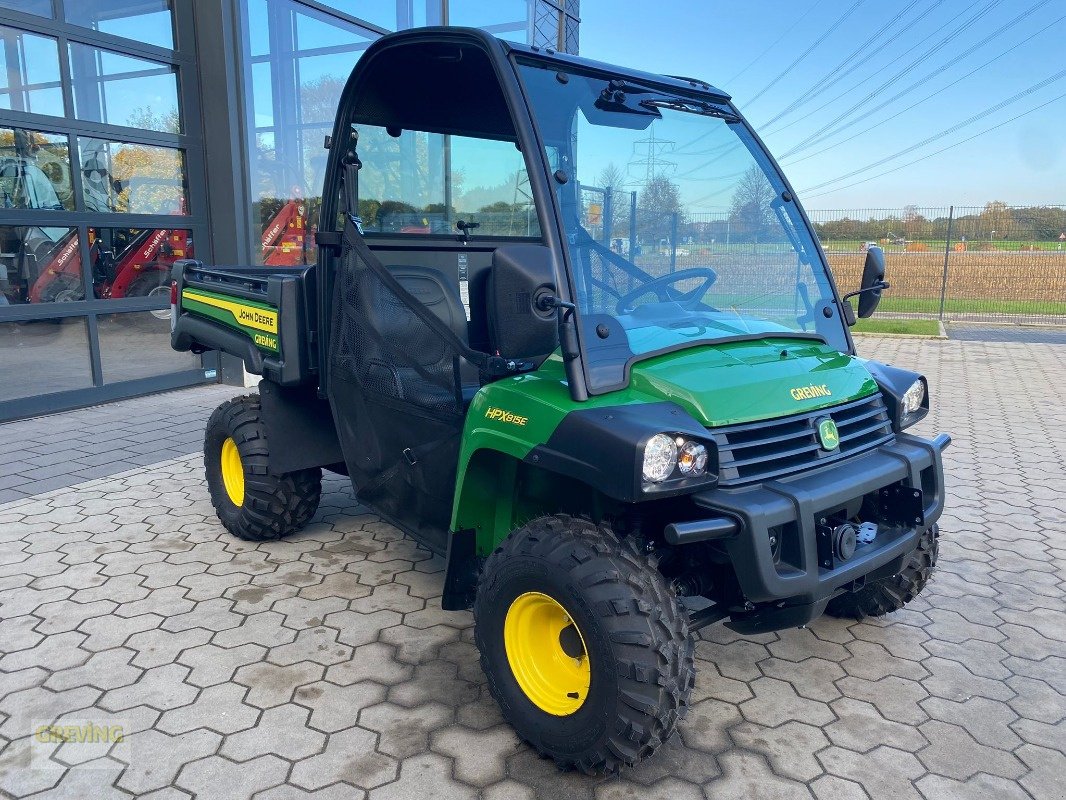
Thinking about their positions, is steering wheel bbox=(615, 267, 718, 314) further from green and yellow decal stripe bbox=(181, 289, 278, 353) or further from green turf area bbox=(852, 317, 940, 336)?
green turf area bbox=(852, 317, 940, 336)

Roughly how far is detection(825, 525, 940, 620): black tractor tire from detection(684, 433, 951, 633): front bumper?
0.44m

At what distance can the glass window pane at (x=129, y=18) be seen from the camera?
6.90 metres

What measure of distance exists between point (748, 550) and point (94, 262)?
272 inches

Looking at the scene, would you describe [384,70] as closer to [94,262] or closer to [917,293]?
[94,262]

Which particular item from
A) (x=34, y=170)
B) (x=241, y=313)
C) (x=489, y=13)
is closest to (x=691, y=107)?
(x=241, y=313)

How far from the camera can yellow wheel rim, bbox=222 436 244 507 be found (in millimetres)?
4363

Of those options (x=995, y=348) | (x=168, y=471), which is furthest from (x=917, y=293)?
(x=168, y=471)

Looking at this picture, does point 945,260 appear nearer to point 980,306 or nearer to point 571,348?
point 980,306

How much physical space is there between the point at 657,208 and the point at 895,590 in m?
1.79

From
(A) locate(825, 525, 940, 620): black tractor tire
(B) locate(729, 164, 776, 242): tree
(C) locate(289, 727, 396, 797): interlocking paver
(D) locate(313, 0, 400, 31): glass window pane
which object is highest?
(D) locate(313, 0, 400, 31): glass window pane

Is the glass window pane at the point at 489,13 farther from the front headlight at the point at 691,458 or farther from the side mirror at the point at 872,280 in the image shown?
the front headlight at the point at 691,458

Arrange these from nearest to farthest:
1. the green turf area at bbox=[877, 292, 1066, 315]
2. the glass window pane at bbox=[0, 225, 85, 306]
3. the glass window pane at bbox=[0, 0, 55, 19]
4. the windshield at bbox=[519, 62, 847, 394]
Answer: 1. the windshield at bbox=[519, 62, 847, 394]
2. the glass window pane at bbox=[0, 0, 55, 19]
3. the glass window pane at bbox=[0, 225, 85, 306]
4. the green turf area at bbox=[877, 292, 1066, 315]

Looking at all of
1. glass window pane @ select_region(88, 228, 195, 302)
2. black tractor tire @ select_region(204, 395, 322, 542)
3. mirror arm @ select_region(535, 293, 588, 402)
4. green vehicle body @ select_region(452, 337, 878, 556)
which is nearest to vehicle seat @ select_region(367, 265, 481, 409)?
green vehicle body @ select_region(452, 337, 878, 556)

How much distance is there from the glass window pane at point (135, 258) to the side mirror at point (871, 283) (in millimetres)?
6316
